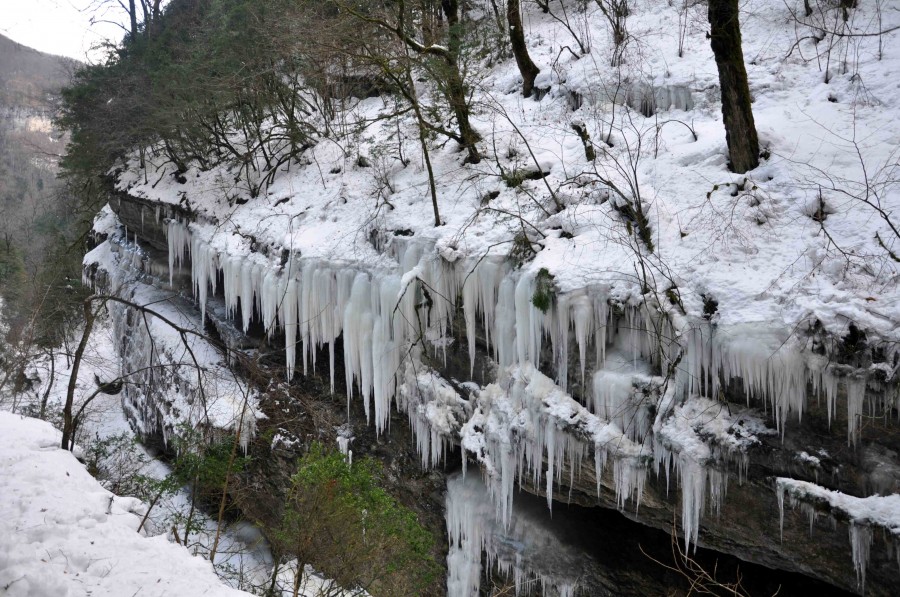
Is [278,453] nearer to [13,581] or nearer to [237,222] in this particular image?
[237,222]

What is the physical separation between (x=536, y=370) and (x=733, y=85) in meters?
3.56

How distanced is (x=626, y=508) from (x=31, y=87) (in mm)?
85381

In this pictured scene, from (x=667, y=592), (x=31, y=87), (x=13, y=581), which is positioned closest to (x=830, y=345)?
(x=667, y=592)

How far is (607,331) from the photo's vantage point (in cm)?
597

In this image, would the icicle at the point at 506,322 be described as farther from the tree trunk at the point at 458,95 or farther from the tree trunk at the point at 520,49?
the tree trunk at the point at 520,49

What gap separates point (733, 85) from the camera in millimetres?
6086

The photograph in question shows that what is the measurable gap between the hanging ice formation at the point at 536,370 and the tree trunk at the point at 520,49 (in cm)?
380

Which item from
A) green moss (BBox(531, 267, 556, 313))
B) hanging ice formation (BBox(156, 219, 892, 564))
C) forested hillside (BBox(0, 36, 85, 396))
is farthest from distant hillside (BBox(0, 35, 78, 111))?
green moss (BBox(531, 267, 556, 313))

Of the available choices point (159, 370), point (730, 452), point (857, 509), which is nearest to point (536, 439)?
point (730, 452)

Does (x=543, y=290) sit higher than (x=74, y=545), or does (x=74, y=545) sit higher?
(x=543, y=290)

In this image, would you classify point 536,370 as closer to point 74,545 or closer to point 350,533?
point 350,533

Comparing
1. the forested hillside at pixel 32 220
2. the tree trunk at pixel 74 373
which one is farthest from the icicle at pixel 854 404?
the forested hillside at pixel 32 220

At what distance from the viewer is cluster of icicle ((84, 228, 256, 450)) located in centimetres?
992

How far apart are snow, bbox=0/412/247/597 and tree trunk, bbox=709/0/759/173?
6195 millimetres
